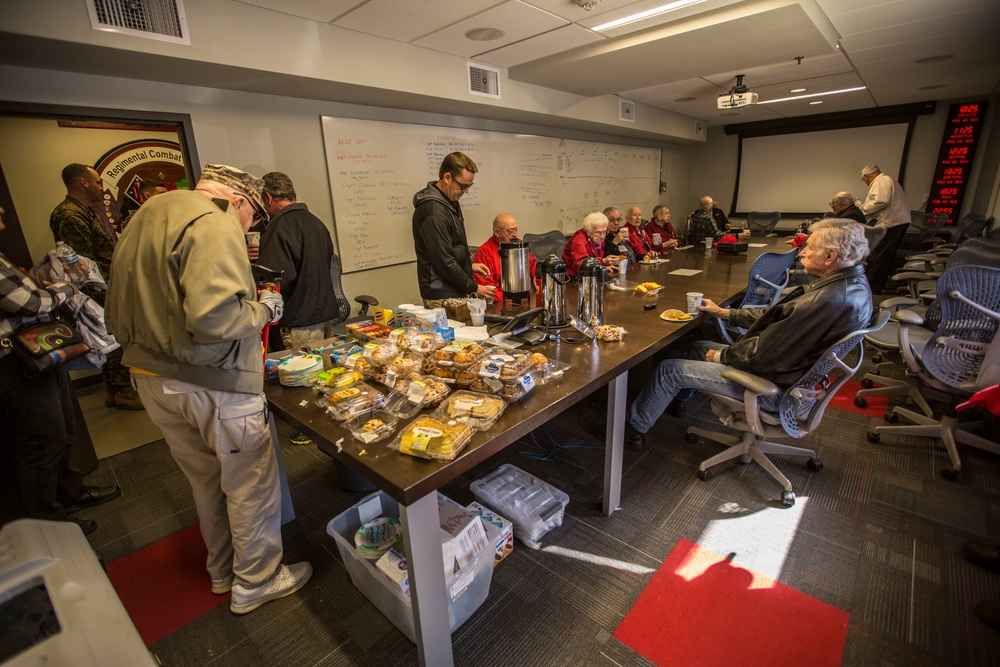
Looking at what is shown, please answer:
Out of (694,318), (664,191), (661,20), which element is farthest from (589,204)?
(694,318)

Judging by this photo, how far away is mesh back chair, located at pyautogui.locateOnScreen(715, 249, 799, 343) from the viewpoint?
3.01 metres

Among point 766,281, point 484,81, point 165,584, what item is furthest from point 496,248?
point 165,584

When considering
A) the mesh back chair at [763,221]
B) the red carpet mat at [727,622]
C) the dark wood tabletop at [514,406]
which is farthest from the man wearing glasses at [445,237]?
the mesh back chair at [763,221]

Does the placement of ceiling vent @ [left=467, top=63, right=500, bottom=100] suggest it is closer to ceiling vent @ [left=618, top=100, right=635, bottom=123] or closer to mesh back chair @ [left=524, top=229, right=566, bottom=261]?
mesh back chair @ [left=524, top=229, right=566, bottom=261]

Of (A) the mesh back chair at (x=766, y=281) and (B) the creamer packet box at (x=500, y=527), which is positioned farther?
(A) the mesh back chair at (x=766, y=281)

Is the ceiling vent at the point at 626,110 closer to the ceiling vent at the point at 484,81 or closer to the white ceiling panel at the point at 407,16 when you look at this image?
the ceiling vent at the point at 484,81

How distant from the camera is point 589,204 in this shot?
6.32 meters

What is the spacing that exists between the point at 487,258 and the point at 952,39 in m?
4.17

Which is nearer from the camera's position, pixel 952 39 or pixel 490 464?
pixel 490 464

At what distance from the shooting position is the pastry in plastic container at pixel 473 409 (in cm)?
123

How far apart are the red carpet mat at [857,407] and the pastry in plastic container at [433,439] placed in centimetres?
298

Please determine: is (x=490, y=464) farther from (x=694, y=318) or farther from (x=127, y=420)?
(x=127, y=420)

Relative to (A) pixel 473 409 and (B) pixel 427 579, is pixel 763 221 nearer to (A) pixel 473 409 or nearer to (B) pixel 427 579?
(A) pixel 473 409

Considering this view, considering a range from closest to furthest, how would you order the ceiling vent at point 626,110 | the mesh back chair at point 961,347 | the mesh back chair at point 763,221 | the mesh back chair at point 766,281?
1. the mesh back chair at point 961,347
2. the mesh back chair at point 766,281
3. the ceiling vent at point 626,110
4. the mesh back chair at point 763,221
